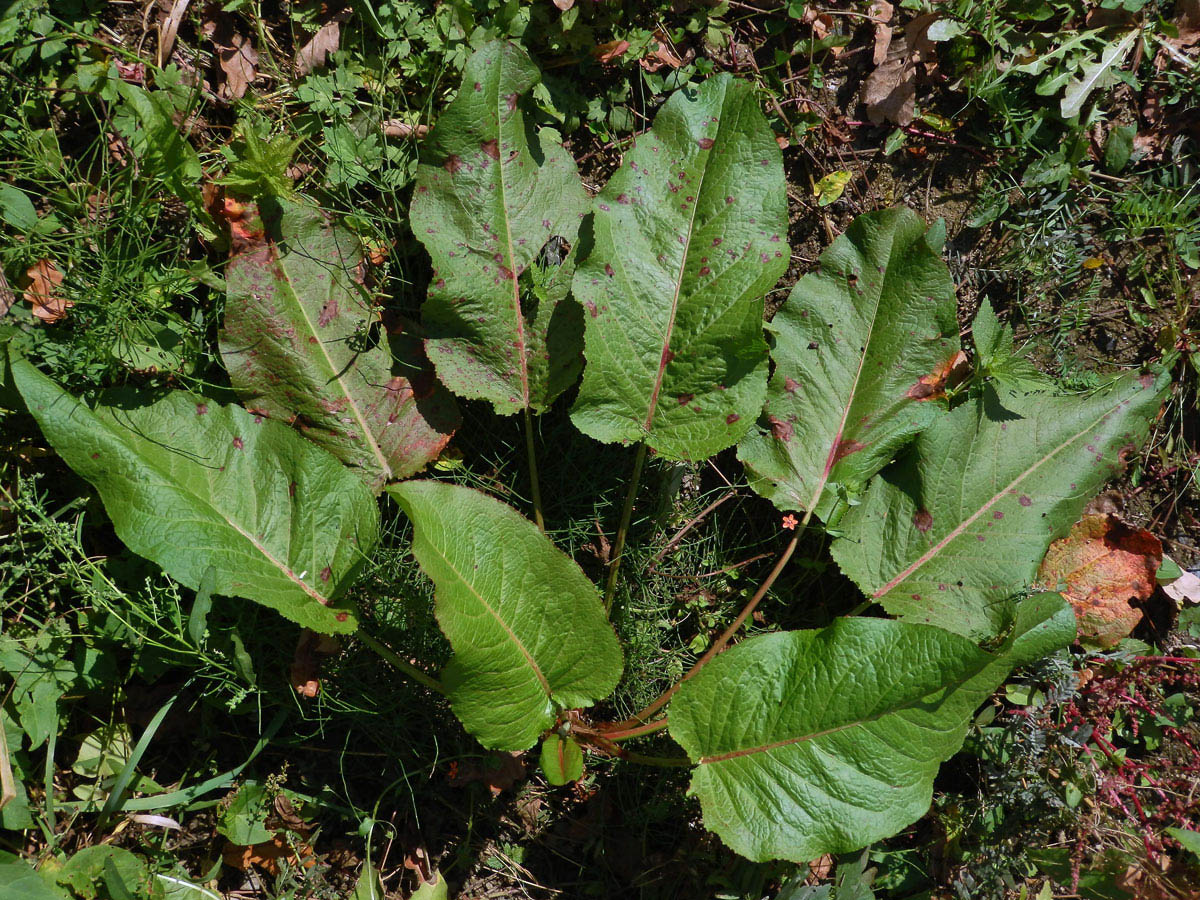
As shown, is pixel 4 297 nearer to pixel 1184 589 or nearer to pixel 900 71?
pixel 900 71

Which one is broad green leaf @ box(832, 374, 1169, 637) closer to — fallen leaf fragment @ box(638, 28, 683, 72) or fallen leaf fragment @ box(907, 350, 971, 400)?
fallen leaf fragment @ box(907, 350, 971, 400)

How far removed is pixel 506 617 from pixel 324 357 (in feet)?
2.98

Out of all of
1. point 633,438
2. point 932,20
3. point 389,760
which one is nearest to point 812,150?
point 932,20

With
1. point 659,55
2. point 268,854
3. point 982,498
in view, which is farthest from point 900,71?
point 268,854

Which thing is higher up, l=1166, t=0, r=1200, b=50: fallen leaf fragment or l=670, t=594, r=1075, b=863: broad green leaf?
l=1166, t=0, r=1200, b=50: fallen leaf fragment

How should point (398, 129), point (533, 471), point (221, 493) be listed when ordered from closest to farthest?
point (221, 493) → point (533, 471) → point (398, 129)

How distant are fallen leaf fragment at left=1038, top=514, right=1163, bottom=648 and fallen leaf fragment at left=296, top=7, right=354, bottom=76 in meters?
2.68

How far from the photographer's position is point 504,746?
85.3 inches

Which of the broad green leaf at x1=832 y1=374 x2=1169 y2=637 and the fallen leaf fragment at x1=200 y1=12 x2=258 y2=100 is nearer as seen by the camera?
the broad green leaf at x1=832 y1=374 x2=1169 y2=637

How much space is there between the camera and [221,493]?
2.28m

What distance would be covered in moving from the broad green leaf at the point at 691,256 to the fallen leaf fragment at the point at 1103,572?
3.95 feet

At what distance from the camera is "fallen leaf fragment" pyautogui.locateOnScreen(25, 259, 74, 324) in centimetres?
244

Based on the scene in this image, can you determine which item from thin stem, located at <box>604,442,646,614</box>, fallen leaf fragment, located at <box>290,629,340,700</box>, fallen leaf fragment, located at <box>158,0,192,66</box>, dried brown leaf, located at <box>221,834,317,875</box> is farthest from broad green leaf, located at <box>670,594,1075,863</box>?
fallen leaf fragment, located at <box>158,0,192,66</box>

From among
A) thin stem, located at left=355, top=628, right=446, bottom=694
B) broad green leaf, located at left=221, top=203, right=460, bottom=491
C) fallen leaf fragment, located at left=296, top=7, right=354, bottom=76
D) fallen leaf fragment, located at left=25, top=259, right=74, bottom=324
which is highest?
fallen leaf fragment, located at left=296, top=7, right=354, bottom=76
